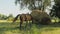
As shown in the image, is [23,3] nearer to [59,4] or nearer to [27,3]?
[27,3]

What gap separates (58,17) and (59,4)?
125 inches

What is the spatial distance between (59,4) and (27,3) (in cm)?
703

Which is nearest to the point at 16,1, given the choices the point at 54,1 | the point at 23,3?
the point at 23,3

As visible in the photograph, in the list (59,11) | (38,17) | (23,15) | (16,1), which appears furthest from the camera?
(16,1)

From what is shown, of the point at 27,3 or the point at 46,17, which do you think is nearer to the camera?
the point at 46,17

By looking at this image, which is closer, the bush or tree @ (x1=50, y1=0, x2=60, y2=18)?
the bush

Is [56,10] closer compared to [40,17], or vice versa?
[40,17]

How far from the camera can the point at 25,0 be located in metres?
47.1

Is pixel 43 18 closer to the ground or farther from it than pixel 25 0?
closer to the ground

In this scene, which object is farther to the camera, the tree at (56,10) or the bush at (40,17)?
the tree at (56,10)

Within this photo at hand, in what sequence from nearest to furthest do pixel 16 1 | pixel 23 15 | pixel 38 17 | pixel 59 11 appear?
pixel 23 15
pixel 38 17
pixel 59 11
pixel 16 1

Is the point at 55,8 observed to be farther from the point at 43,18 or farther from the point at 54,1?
the point at 43,18

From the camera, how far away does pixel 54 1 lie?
46.7 meters

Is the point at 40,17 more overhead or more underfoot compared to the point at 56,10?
more underfoot
